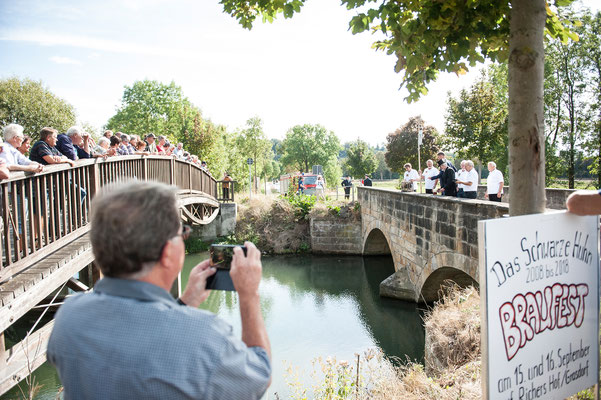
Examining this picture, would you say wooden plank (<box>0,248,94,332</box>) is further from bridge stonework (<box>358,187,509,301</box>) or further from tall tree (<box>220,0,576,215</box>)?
bridge stonework (<box>358,187,509,301</box>)

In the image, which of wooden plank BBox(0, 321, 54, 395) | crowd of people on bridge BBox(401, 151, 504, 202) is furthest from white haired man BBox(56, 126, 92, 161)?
crowd of people on bridge BBox(401, 151, 504, 202)

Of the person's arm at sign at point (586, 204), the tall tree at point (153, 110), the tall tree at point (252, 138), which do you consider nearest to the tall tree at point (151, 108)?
the tall tree at point (153, 110)

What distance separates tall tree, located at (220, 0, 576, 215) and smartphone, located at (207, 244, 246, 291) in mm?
1756

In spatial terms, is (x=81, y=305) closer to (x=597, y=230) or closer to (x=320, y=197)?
(x=597, y=230)

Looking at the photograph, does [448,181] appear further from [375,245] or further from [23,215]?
[23,215]

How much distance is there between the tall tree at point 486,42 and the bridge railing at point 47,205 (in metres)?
2.24

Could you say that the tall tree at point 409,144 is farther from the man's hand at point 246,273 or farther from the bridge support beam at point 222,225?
the man's hand at point 246,273

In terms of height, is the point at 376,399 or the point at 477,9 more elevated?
the point at 477,9

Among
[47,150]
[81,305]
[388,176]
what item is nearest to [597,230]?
[81,305]

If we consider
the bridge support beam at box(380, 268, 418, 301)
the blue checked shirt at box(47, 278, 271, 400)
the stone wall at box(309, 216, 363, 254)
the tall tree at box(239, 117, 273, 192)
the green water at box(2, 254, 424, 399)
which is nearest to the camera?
the blue checked shirt at box(47, 278, 271, 400)

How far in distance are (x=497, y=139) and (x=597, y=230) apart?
56.8 feet

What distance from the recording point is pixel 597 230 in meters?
2.62

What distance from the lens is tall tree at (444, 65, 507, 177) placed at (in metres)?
18.5

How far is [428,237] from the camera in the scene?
31.1 ft
